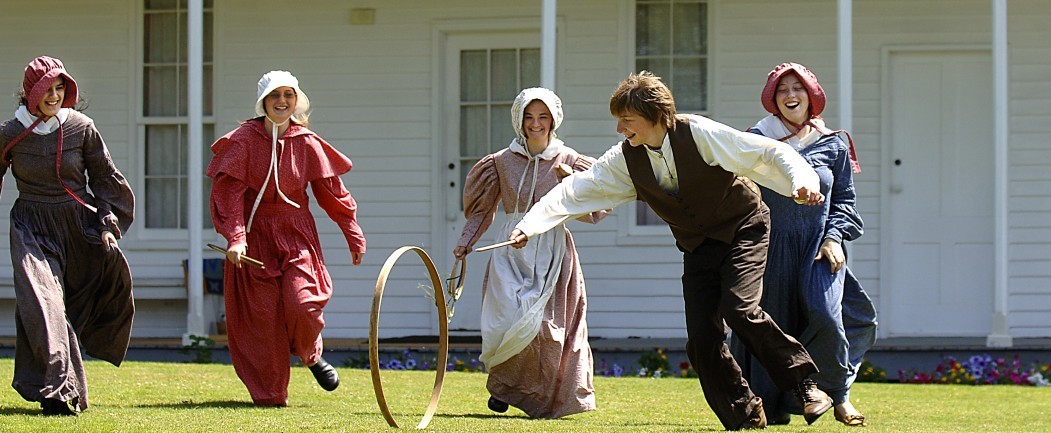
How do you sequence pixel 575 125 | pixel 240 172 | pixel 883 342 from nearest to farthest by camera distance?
1. pixel 240 172
2. pixel 883 342
3. pixel 575 125

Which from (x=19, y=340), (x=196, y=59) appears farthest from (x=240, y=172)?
(x=196, y=59)

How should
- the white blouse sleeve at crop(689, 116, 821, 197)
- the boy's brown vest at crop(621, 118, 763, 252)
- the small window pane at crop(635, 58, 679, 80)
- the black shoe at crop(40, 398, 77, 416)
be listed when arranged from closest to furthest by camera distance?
the white blouse sleeve at crop(689, 116, 821, 197)
the boy's brown vest at crop(621, 118, 763, 252)
the black shoe at crop(40, 398, 77, 416)
the small window pane at crop(635, 58, 679, 80)

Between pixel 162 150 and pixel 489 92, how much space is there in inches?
122

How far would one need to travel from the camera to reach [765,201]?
23.4ft

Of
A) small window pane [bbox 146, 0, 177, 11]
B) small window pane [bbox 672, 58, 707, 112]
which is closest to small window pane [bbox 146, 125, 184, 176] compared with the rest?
small window pane [bbox 146, 0, 177, 11]

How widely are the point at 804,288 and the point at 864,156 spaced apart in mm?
6292

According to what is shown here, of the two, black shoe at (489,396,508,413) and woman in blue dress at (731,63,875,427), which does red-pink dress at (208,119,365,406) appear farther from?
woman in blue dress at (731,63,875,427)

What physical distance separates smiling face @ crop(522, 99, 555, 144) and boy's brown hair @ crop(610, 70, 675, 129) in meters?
1.43

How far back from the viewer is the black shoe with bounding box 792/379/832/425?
6648 millimetres

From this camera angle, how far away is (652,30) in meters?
13.3

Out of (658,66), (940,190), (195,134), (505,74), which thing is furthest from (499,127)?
(940,190)

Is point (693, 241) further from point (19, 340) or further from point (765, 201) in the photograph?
point (19, 340)

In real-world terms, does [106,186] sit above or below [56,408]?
above

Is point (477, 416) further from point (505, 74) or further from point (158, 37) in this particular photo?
point (158, 37)
